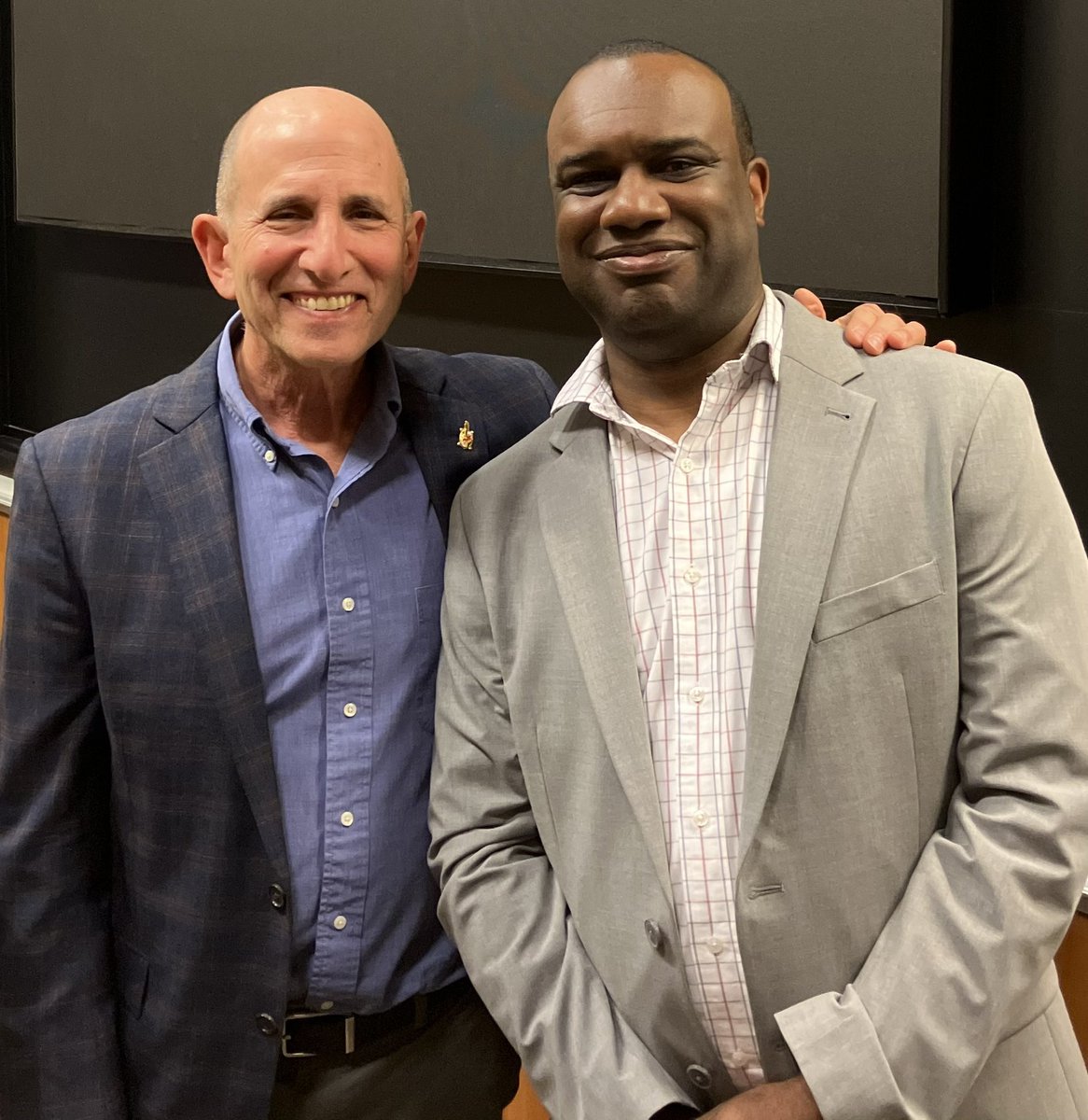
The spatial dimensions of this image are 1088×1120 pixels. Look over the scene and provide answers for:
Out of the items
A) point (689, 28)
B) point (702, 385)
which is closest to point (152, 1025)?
point (702, 385)

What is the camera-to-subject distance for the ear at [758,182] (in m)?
1.65

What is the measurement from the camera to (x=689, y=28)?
230 cm

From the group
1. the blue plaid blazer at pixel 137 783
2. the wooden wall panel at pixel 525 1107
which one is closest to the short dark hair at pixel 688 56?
the blue plaid blazer at pixel 137 783

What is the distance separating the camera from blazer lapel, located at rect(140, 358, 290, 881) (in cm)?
169

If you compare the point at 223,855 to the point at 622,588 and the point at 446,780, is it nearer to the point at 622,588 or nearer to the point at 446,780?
the point at 446,780

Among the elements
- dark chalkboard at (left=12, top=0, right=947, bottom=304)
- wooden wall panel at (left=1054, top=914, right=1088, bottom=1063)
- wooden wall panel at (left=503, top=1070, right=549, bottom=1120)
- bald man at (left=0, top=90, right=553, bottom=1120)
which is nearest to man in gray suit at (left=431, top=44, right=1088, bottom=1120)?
bald man at (left=0, top=90, right=553, bottom=1120)

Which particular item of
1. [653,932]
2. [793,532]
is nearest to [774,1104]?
[653,932]

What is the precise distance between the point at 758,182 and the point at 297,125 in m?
0.56

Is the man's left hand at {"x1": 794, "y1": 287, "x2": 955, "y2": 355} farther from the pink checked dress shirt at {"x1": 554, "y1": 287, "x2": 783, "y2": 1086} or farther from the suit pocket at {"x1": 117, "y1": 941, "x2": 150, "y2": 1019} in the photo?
the suit pocket at {"x1": 117, "y1": 941, "x2": 150, "y2": 1019}

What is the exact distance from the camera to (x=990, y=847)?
4.63 ft

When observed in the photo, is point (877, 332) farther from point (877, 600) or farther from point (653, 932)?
point (653, 932)

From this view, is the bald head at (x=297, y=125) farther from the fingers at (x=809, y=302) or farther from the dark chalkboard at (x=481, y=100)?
the dark chalkboard at (x=481, y=100)

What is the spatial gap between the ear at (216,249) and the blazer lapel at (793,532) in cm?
74

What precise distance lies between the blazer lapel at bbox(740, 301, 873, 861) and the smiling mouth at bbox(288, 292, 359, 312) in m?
0.54
